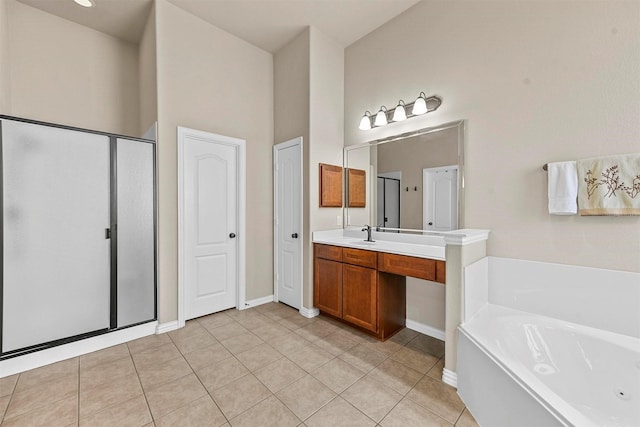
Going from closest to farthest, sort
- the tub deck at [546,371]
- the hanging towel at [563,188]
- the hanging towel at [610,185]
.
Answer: the tub deck at [546,371] → the hanging towel at [610,185] → the hanging towel at [563,188]

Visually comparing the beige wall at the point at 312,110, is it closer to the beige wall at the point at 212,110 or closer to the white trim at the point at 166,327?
the beige wall at the point at 212,110

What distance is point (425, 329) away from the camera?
2775 millimetres

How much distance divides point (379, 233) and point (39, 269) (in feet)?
10.4

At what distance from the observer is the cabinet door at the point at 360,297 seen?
8.58ft

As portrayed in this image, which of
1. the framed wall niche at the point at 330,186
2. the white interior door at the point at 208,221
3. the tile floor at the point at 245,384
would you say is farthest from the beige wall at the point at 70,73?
the tile floor at the point at 245,384

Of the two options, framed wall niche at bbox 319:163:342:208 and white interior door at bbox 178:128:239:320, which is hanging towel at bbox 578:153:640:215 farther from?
white interior door at bbox 178:128:239:320

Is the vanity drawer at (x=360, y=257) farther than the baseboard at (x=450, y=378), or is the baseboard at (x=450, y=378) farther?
the vanity drawer at (x=360, y=257)

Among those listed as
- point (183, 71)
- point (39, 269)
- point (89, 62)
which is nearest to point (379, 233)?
point (183, 71)

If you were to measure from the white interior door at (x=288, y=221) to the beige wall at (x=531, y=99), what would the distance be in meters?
1.47

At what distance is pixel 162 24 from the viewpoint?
2824 millimetres

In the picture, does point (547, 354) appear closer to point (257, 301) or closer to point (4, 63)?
point (257, 301)

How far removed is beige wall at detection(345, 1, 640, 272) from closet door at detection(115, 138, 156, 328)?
111 inches

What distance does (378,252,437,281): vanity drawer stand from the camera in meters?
2.20

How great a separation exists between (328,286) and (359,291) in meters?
0.45
